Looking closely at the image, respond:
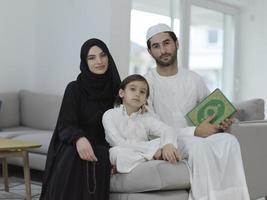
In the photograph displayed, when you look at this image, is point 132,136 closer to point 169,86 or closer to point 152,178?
point 152,178

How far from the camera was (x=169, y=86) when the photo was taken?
3.13m

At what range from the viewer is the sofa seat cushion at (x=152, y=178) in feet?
7.86

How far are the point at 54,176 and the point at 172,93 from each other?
1.06 metres

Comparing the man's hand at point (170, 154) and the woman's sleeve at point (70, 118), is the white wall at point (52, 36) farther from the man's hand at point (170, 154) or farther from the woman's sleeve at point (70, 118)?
the man's hand at point (170, 154)

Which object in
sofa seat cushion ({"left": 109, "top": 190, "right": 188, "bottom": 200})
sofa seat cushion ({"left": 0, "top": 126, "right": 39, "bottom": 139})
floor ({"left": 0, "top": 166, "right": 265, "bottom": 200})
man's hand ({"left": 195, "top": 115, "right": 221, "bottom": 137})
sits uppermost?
man's hand ({"left": 195, "top": 115, "right": 221, "bottom": 137})

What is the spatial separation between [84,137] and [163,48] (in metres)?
0.93

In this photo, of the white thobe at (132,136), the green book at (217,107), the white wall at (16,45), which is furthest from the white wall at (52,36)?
the white thobe at (132,136)

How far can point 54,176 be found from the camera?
2486 mm

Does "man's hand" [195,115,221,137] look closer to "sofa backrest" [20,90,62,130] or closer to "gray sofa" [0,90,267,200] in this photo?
"gray sofa" [0,90,267,200]

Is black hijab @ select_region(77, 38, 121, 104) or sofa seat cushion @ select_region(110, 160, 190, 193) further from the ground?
black hijab @ select_region(77, 38, 121, 104)

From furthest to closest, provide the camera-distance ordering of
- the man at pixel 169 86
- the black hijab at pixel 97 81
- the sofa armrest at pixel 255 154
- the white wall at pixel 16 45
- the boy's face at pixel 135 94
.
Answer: the white wall at pixel 16 45
the man at pixel 169 86
the sofa armrest at pixel 255 154
the black hijab at pixel 97 81
the boy's face at pixel 135 94

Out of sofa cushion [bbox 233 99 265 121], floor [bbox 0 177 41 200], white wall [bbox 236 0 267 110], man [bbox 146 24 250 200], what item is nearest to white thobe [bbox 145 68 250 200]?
man [bbox 146 24 250 200]

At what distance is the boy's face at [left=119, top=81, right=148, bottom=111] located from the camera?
2672 millimetres

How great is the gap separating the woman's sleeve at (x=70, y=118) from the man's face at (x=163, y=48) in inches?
26.6
